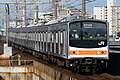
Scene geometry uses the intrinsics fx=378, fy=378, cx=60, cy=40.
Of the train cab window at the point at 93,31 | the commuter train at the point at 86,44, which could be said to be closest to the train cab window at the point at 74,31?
the commuter train at the point at 86,44

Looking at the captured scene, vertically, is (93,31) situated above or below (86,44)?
above

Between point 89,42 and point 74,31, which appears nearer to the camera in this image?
point 89,42

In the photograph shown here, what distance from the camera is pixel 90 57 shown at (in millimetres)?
17359

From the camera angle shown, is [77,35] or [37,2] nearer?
[77,35]

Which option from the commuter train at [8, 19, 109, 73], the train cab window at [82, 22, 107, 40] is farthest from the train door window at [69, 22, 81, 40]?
the train cab window at [82, 22, 107, 40]

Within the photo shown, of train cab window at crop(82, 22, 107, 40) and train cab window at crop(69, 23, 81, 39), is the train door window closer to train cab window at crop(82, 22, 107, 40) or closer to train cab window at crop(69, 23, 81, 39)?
train cab window at crop(69, 23, 81, 39)

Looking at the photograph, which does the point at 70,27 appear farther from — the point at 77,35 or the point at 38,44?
the point at 38,44

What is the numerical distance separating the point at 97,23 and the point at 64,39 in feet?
5.78

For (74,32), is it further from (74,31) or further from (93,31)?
(93,31)

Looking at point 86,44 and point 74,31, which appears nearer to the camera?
point 86,44

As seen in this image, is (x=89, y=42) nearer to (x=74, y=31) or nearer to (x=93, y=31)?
(x=93, y=31)

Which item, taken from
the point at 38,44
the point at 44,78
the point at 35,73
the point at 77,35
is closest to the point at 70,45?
the point at 77,35

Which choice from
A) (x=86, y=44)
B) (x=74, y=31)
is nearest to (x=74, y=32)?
(x=74, y=31)

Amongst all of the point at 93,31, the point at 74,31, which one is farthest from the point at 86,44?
the point at 74,31
